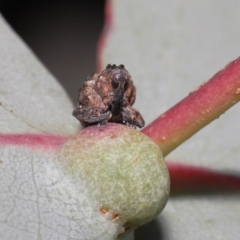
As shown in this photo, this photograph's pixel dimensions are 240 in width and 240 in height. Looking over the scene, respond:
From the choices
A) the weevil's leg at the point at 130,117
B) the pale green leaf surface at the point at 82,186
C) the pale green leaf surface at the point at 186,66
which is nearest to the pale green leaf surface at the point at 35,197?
the pale green leaf surface at the point at 82,186

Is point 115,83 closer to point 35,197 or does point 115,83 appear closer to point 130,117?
point 130,117

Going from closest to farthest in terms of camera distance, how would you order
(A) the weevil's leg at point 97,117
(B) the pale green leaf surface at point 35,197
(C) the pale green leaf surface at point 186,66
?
(B) the pale green leaf surface at point 35,197
(A) the weevil's leg at point 97,117
(C) the pale green leaf surface at point 186,66

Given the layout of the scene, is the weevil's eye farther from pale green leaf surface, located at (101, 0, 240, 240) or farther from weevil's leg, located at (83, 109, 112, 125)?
pale green leaf surface, located at (101, 0, 240, 240)

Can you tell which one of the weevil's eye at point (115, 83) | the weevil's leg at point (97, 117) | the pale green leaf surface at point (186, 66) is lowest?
the pale green leaf surface at point (186, 66)

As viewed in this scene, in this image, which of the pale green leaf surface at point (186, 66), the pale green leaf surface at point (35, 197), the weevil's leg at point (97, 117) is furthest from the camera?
the pale green leaf surface at point (186, 66)

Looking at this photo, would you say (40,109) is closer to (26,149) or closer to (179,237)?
(26,149)

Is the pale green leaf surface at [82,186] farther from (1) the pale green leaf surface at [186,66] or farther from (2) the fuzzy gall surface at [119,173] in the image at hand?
(1) the pale green leaf surface at [186,66]

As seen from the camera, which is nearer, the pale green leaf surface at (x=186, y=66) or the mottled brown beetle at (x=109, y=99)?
the mottled brown beetle at (x=109, y=99)

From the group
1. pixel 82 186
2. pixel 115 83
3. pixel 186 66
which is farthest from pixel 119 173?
pixel 186 66
